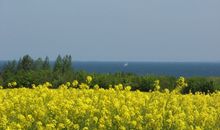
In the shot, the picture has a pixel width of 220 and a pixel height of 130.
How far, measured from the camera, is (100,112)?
32.0 ft

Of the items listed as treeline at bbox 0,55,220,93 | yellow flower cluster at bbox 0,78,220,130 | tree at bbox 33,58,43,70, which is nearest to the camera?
yellow flower cluster at bbox 0,78,220,130

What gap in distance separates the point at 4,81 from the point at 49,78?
1.55m

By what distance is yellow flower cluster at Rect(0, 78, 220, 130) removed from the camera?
29.5 ft

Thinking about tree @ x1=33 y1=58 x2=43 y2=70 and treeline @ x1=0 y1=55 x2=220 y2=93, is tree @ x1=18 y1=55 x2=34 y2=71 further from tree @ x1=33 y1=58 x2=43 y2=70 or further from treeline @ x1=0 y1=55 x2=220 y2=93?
treeline @ x1=0 y1=55 x2=220 y2=93

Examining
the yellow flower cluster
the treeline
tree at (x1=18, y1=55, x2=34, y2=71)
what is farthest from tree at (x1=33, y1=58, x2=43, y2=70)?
the yellow flower cluster

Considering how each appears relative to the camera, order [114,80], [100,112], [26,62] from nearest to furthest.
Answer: [100,112] → [114,80] → [26,62]

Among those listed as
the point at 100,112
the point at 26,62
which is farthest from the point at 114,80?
the point at 100,112

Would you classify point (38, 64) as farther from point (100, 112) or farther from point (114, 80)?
point (100, 112)

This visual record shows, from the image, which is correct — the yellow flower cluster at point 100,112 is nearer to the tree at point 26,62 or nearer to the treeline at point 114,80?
the treeline at point 114,80

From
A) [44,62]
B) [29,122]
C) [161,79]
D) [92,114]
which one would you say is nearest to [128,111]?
[92,114]

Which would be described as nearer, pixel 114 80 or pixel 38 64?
pixel 114 80

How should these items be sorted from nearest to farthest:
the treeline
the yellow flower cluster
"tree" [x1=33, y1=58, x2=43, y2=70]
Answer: the yellow flower cluster
the treeline
"tree" [x1=33, y1=58, x2=43, y2=70]

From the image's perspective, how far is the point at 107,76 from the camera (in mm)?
22734

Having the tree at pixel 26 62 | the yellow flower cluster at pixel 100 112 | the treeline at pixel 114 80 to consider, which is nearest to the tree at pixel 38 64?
the tree at pixel 26 62
